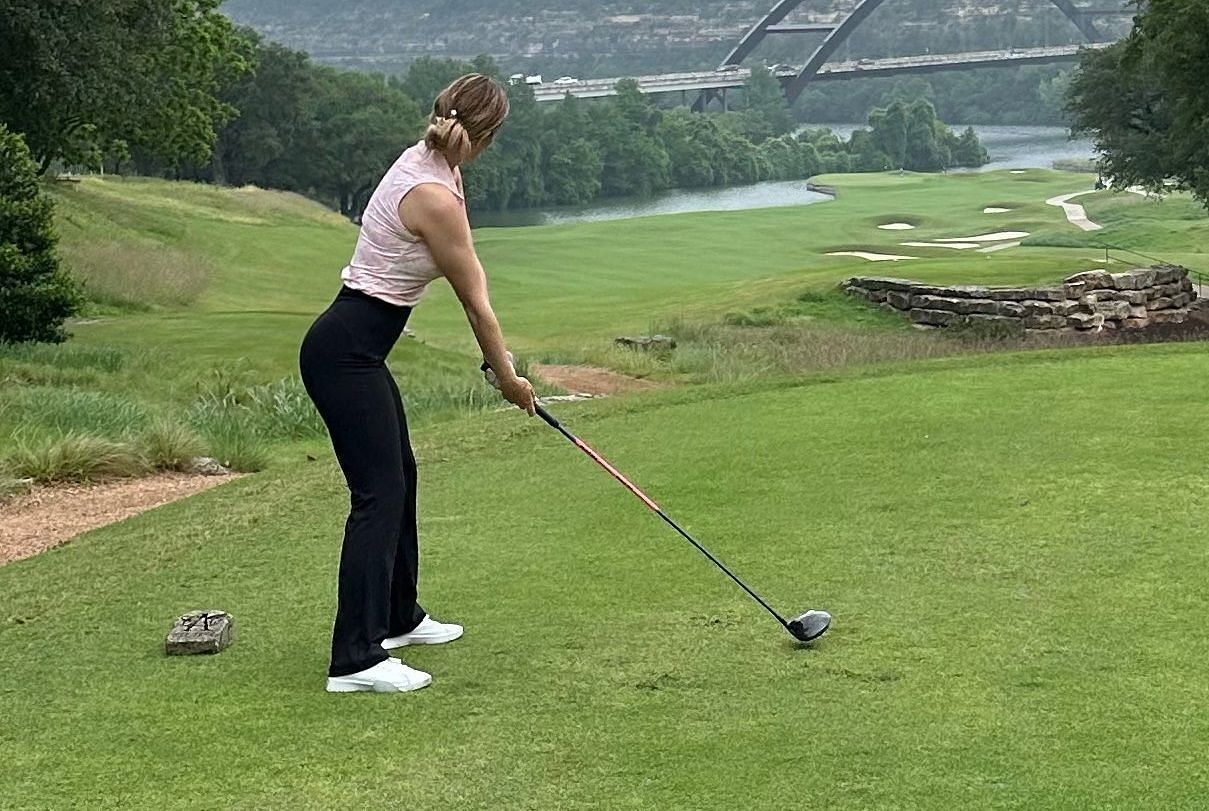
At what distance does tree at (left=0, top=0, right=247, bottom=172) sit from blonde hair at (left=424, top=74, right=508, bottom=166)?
777 inches

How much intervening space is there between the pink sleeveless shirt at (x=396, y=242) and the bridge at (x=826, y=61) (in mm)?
115012

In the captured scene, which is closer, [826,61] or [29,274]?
[29,274]

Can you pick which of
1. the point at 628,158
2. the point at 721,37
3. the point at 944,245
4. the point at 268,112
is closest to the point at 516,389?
the point at 944,245

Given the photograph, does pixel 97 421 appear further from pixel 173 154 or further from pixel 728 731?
pixel 173 154

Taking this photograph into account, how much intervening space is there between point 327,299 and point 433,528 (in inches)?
1140

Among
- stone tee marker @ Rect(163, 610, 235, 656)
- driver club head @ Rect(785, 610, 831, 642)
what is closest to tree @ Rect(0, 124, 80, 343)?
stone tee marker @ Rect(163, 610, 235, 656)

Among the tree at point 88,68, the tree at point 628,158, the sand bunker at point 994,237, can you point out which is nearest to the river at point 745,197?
the tree at point 628,158

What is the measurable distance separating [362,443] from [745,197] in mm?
99726

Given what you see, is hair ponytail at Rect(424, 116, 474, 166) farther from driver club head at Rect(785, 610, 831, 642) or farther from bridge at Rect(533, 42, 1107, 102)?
bridge at Rect(533, 42, 1107, 102)

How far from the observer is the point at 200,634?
17.6ft

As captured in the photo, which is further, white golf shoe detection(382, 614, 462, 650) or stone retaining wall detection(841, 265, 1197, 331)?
stone retaining wall detection(841, 265, 1197, 331)

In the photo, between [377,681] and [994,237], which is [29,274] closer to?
[377,681]

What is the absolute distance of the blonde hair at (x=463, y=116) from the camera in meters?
4.78

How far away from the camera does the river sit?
92750mm
